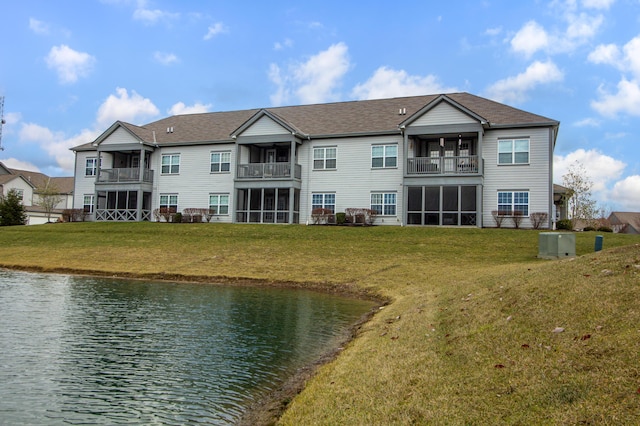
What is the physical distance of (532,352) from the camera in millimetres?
6809

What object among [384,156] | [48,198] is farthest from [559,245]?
[48,198]

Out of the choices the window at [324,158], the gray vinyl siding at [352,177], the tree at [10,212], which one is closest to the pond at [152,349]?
the gray vinyl siding at [352,177]

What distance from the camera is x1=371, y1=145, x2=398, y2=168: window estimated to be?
34469 mm

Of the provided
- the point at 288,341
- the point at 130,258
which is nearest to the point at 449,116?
the point at 130,258

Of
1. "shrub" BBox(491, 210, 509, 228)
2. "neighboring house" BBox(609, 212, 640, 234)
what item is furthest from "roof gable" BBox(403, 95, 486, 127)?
"neighboring house" BBox(609, 212, 640, 234)

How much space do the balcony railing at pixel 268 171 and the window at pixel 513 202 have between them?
14.2 meters

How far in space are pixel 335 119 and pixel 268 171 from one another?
6693 millimetres

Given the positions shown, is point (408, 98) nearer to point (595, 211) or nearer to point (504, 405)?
point (595, 211)

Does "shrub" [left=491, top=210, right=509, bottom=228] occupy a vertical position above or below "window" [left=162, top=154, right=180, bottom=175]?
below

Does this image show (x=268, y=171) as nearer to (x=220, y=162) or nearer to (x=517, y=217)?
(x=220, y=162)

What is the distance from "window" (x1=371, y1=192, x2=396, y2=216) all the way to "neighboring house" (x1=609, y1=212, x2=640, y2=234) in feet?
230

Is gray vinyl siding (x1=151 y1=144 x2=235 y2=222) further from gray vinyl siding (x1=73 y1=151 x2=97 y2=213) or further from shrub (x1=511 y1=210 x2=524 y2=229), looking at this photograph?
shrub (x1=511 y1=210 x2=524 y2=229)

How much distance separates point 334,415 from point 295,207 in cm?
3132

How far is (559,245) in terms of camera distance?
2091 cm
